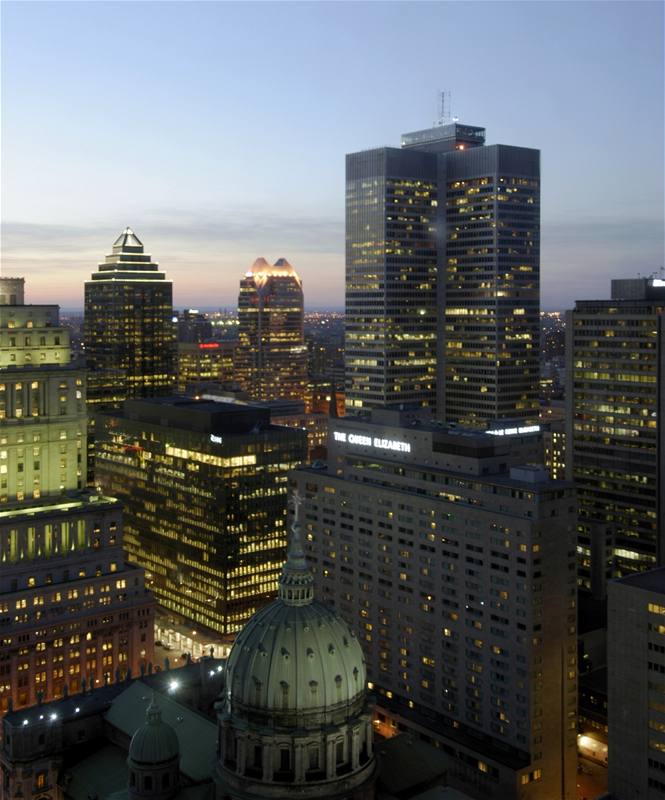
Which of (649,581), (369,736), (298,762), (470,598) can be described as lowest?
(298,762)

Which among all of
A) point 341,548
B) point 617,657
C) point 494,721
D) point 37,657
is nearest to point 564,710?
point 494,721

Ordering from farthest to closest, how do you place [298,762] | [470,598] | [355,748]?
[470,598] → [355,748] → [298,762]

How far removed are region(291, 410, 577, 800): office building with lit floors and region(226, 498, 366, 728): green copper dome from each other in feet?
187

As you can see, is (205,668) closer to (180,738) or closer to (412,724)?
(180,738)

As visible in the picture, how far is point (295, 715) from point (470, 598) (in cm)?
6973

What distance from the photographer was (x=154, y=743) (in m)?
114

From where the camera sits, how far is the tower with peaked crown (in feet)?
344

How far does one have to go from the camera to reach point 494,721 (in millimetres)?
164000

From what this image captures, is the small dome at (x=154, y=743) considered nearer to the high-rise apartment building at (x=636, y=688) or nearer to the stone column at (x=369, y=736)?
the stone column at (x=369, y=736)

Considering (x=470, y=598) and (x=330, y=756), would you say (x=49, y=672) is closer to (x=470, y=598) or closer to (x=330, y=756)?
(x=470, y=598)

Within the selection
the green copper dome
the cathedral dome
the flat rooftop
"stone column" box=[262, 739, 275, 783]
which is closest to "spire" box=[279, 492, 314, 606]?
the green copper dome

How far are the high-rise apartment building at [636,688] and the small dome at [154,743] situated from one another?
6433 cm

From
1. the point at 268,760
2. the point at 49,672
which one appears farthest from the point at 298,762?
the point at 49,672

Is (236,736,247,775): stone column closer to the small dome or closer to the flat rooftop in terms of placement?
the small dome
